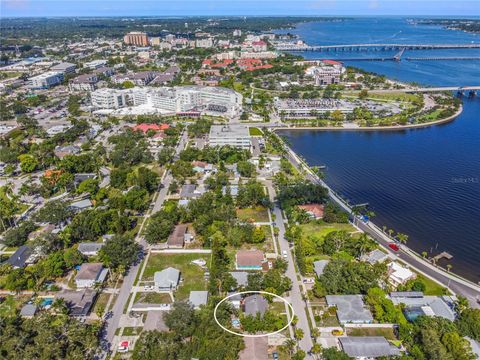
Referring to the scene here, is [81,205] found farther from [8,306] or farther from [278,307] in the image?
[278,307]

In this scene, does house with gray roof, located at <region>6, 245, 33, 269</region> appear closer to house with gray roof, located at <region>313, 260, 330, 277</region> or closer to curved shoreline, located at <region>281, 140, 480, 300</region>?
house with gray roof, located at <region>313, 260, 330, 277</region>

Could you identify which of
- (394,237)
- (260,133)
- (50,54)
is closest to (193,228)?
(394,237)

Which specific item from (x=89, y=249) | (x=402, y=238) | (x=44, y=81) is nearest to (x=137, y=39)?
(x=44, y=81)

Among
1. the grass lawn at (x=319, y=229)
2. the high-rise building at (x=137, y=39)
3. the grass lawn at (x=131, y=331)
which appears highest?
the high-rise building at (x=137, y=39)

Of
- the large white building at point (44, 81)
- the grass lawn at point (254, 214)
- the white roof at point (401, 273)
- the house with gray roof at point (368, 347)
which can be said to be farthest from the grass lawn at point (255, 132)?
the large white building at point (44, 81)

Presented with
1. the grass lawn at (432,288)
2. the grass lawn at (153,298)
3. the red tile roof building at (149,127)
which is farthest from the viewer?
the red tile roof building at (149,127)

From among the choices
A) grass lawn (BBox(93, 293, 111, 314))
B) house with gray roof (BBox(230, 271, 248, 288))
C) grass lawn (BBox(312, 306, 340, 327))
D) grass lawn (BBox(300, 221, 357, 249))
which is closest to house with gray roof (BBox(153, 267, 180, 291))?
grass lawn (BBox(93, 293, 111, 314))

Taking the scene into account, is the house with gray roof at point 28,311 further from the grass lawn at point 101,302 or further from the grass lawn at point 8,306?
the grass lawn at point 101,302
